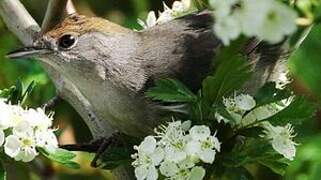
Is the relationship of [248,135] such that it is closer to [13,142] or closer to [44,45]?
[13,142]

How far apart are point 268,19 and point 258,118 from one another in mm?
499

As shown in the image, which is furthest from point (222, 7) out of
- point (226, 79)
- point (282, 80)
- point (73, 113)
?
point (73, 113)

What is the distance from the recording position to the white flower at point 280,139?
1719 millimetres

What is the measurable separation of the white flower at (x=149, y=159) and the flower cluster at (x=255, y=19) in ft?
1.39

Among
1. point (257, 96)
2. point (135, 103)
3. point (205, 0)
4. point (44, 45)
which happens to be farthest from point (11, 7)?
point (257, 96)

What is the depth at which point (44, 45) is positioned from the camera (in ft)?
7.06

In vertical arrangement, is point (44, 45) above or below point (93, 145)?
above

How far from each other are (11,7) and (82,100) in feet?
1.03

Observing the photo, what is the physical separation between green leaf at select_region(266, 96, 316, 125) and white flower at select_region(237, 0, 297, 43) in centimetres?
46

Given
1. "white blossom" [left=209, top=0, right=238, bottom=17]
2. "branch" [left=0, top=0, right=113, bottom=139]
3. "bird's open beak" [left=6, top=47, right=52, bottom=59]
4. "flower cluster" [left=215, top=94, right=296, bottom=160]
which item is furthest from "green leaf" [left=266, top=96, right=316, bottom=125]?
"bird's open beak" [left=6, top=47, right=52, bottom=59]

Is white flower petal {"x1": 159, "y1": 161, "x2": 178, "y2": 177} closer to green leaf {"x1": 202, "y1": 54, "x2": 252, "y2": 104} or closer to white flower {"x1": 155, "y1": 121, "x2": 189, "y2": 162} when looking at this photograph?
white flower {"x1": 155, "y1": 121, "x2": 189, "y2": 162}

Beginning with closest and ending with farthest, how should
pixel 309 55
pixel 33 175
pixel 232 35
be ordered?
1. pixel 232 35
2. pixel 309 55
3. pixel 33 175

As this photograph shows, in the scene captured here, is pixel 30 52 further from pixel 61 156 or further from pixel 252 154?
pixel 252 154

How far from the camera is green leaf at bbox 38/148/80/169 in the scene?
5.81 feet
